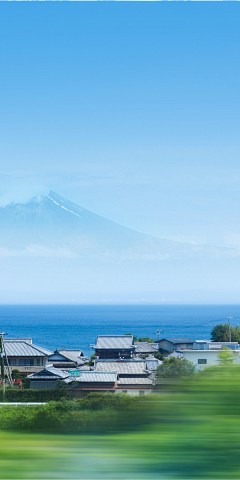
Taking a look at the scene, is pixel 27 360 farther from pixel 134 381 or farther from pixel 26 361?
pixel 134 381

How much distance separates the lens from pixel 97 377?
35.8 ft

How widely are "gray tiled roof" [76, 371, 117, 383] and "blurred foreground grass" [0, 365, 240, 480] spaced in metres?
9.77

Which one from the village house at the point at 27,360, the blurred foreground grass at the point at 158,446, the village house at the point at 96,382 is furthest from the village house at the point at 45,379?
the blurred foreground grass at the point at 158,446

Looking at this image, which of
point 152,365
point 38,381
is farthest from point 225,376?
point 152,365

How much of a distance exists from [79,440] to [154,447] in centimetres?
22

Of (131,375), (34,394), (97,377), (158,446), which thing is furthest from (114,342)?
(158,446)

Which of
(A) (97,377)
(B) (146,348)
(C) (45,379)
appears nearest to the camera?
(A) (97,377)

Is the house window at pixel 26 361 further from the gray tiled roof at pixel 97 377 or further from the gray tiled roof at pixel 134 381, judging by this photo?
the gray tiled roof at pixel 134 381

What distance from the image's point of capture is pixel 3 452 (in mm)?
1046

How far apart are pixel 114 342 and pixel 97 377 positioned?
8.99 m

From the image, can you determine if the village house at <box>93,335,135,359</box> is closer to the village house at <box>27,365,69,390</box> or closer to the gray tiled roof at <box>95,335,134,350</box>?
the gray tiled roof at <box>95,335,134,350</box>

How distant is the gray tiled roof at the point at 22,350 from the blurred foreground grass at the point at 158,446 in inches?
604

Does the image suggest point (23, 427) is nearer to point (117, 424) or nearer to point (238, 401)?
point (117, 424)

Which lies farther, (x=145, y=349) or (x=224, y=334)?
(x=224, y=334)
